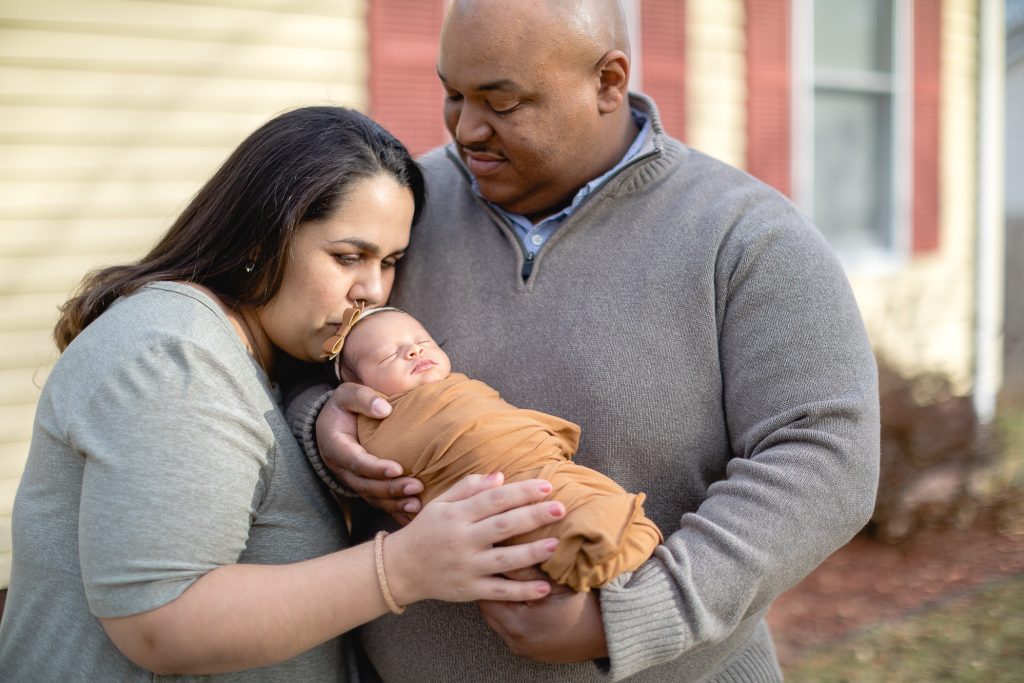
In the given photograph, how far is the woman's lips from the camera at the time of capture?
2275 millimetres

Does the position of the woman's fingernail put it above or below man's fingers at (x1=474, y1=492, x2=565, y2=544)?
above

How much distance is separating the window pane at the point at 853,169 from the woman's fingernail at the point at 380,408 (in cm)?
585

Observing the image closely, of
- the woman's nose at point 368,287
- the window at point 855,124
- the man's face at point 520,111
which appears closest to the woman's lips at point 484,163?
the man's face at point 520,111

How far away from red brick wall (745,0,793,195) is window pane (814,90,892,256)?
1.85 ft

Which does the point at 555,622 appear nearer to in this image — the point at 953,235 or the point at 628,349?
the point at 628,349

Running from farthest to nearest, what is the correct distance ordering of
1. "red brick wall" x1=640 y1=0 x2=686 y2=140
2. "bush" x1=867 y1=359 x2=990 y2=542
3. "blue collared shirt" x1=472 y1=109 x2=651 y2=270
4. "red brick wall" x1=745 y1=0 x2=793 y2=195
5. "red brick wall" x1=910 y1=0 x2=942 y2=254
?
"red brick wall" x1=910 y1=0 x2=942 y2=254 < "red brick wall" x1=745 y1=0 x2=793 y2=195 < "red brick wall" x1=640 y1=0 x2=686 y2=140 < "bush" x1=867 y1=359 x2=990 y2=542 < "blue collared shirt" x1=472 y1=109 x2=651 y2=270

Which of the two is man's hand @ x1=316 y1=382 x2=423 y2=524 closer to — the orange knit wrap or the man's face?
the orange knit wrap

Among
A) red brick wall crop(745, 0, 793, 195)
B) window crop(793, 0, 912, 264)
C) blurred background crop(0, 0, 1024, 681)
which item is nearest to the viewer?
blurred background crop(0, 0, 1024, 681)

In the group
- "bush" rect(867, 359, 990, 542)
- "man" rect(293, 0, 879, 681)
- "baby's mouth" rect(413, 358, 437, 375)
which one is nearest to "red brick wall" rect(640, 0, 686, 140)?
"bush" rect(867, 359, 990, 542)

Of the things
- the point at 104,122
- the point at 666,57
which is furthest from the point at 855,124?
the point at 104,122

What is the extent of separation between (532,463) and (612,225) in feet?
2.29

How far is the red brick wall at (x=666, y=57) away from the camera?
19.4ft

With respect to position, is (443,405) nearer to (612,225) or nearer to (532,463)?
(532,463)

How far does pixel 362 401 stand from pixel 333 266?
32 cm
